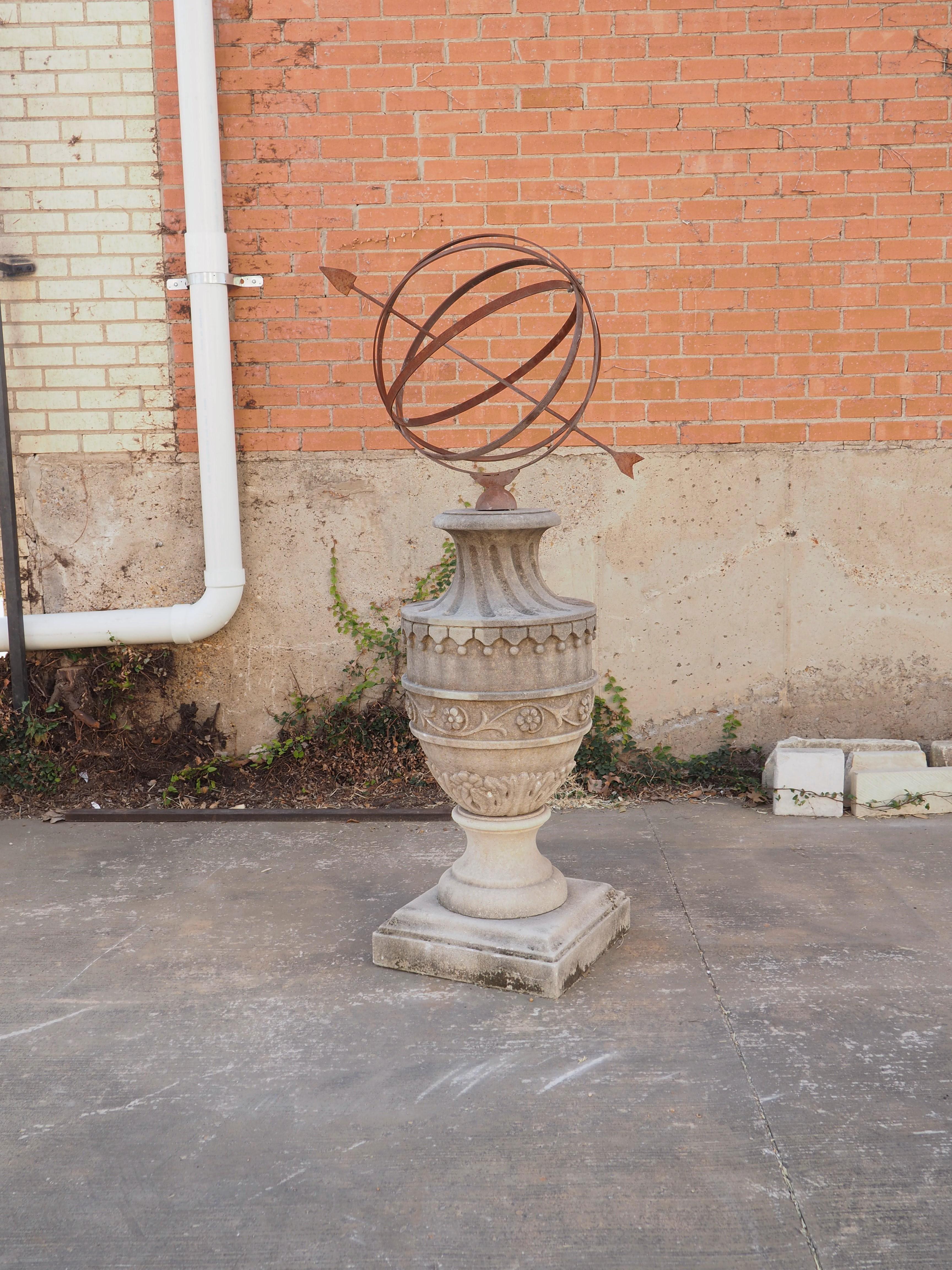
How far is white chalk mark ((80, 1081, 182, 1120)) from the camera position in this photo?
2.49 m

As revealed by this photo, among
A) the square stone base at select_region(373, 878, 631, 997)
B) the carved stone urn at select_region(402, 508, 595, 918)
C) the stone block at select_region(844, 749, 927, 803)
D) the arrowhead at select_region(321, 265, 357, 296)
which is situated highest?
the arrowhead at select_region(321, 265, 357, 296)

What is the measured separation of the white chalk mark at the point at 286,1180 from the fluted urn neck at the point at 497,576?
1460mm

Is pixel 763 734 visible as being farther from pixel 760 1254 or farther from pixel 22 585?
pixel 22 585

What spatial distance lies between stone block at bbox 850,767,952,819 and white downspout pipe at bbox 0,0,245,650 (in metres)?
2.97

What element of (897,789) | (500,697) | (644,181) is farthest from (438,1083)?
(644,181)

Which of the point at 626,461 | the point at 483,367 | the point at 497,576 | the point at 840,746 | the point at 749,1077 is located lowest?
the point at 749,1077

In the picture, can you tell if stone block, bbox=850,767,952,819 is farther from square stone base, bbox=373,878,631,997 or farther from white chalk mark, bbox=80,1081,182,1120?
white chalk mark, bbox=80,1081,182,1120

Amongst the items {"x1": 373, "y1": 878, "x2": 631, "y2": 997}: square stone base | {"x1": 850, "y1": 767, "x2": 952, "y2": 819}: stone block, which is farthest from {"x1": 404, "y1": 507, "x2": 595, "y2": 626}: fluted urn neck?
{"x1": 850, "y1": 767, "x2": 952, "y2": 819}: stone block

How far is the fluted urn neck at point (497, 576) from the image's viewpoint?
10.0ft

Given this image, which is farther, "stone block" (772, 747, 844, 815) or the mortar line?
"stone block" (772, 747, 844, 815)

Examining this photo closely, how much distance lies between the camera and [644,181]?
185 inches

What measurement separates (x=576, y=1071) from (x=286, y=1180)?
Answer: 767mm

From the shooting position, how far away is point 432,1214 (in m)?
2.12

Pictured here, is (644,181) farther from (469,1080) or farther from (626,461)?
(469,1080)
